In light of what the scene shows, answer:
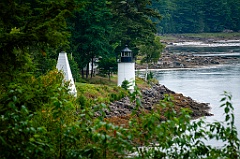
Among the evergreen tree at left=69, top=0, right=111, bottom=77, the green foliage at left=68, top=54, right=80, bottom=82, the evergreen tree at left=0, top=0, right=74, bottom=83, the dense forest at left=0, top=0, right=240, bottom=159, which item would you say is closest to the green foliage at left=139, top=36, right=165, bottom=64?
the evergreen tree at left=69, top=0, right=111, bottom=77

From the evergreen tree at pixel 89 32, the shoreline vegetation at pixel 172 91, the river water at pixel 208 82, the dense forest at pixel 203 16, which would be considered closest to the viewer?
the shoreline vegetation at pixel 172 91

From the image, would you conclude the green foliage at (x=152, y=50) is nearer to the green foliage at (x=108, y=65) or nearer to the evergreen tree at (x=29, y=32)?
the green foliage at (x=108, y=65)

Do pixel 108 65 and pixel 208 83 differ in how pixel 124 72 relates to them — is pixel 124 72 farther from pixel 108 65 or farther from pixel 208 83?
pixel 208 83

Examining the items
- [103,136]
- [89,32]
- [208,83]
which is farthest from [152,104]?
[103,136]

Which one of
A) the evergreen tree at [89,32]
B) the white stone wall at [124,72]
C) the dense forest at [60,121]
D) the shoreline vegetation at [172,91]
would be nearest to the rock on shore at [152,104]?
the shoreline vegetation at [172,91]

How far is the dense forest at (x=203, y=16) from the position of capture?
503ft

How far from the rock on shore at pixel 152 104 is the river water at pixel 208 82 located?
99 cm

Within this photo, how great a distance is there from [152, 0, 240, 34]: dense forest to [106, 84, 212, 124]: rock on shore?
103 meters

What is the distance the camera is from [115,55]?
53188mm

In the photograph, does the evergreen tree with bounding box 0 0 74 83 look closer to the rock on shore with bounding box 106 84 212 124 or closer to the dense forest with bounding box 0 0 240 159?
the dense forest with bounding box 0 0 240 159

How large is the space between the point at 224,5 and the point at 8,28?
463 feet

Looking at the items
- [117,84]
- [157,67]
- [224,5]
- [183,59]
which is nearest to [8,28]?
[117,84]

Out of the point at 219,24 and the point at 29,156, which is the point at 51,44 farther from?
the point at 219,24

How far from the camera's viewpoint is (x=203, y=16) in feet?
512
